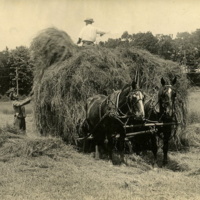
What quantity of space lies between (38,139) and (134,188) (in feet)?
9.21

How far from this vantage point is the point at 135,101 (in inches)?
236

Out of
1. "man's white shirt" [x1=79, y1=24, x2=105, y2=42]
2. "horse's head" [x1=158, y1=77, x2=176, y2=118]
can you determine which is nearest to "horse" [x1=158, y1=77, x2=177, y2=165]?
"horse's head" [x1=158, y1=77, x2=176, y2=118]

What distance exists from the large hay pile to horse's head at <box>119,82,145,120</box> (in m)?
1.62

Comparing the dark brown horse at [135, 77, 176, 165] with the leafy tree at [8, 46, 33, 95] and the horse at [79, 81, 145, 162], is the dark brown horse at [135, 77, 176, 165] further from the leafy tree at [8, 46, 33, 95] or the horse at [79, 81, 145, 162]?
the leafy tree at [8, 46, 33, 95]

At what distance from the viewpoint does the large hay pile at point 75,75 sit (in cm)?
759

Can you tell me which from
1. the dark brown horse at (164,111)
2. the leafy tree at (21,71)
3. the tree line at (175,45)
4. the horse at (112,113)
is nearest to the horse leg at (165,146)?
the dark brown horse at (164,111)

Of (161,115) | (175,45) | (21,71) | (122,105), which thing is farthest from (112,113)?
(21,71)

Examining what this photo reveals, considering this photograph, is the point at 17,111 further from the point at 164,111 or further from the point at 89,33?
the point at 164,111

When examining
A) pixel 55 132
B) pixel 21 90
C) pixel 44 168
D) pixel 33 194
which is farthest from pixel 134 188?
pixel 21 90

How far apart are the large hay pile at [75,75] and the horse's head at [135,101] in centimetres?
162

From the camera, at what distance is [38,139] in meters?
7.12

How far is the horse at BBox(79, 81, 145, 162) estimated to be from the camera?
19.8 feet

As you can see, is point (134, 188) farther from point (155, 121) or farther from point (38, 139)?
point (38, 139)

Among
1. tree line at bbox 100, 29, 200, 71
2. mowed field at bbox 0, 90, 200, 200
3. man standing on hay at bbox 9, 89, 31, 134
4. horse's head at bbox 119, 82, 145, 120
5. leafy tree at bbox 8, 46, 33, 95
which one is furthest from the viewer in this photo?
leafy tree at bbox 8, 46, 33, 95
